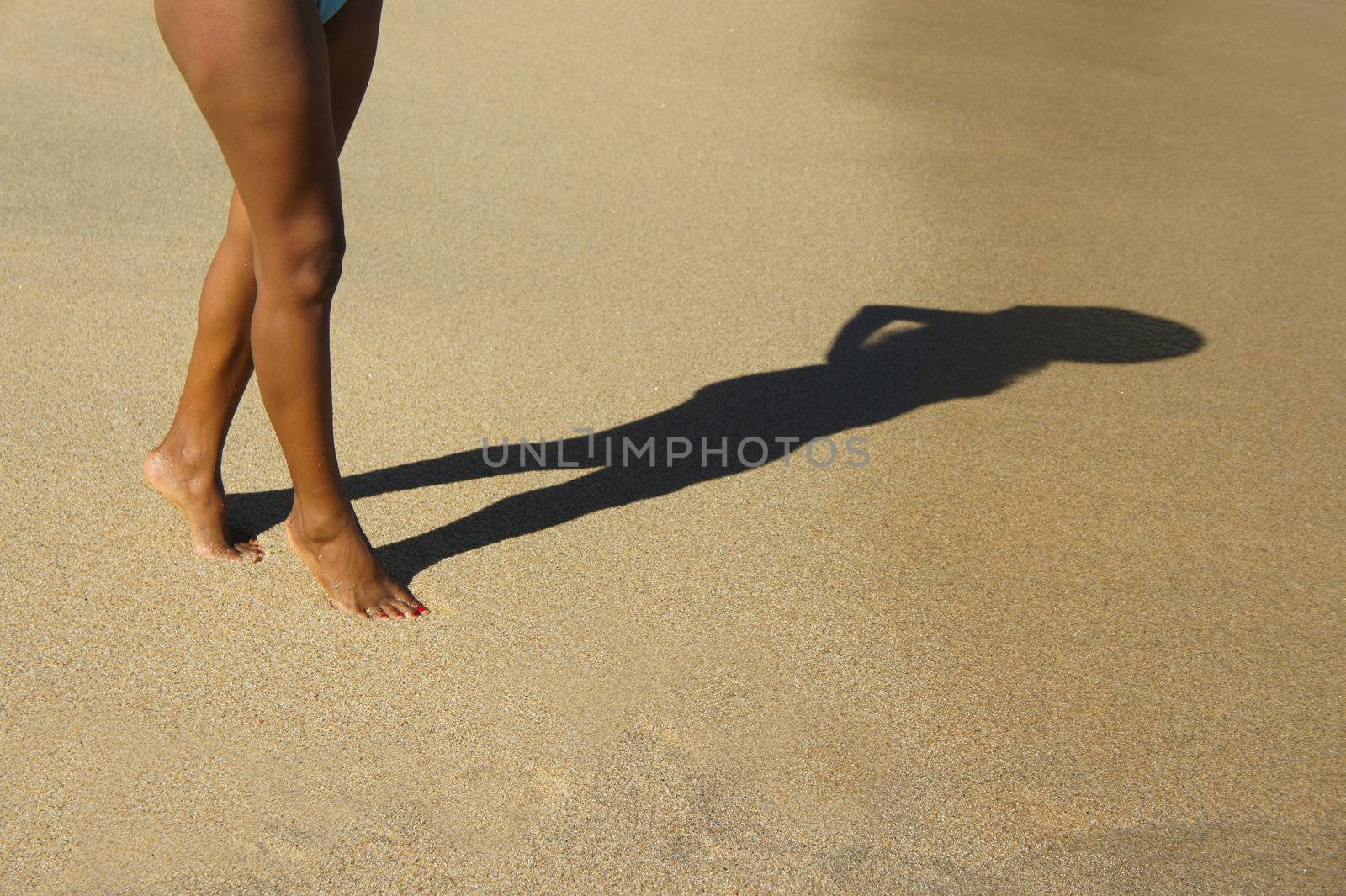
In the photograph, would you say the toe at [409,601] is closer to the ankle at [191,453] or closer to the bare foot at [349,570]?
the bare foot at [349,570]

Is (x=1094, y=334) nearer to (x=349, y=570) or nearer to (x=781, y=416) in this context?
(x=781, y=416)

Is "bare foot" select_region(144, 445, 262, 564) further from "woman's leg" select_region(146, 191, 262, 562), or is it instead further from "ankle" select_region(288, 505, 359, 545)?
"ankle" select_region(288, 505, 359, 545)

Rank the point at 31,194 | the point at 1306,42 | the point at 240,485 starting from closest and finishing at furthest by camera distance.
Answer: the point at 240,485 < the point at 31,194 < the point at 1306,42

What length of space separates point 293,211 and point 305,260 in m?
0.09

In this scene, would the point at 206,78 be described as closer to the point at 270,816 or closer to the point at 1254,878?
the point at 270,816

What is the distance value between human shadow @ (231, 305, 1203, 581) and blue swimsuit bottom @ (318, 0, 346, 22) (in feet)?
3.55

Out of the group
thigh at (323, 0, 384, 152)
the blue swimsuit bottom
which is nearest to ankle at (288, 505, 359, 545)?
thigh at (323, 0, 384, 152)

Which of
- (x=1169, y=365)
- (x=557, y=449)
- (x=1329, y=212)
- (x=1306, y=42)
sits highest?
(x=1306, y=42)

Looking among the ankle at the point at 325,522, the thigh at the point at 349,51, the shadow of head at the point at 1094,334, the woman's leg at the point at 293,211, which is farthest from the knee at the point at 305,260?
the shadow of head at the point at 1094,334

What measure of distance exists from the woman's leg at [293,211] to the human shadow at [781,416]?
22 centimetres

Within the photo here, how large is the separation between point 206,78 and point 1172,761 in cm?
202

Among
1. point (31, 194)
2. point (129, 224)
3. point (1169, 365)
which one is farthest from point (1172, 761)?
point (31, 194)

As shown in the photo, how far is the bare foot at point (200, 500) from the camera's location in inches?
102

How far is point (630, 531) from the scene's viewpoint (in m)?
2.86
